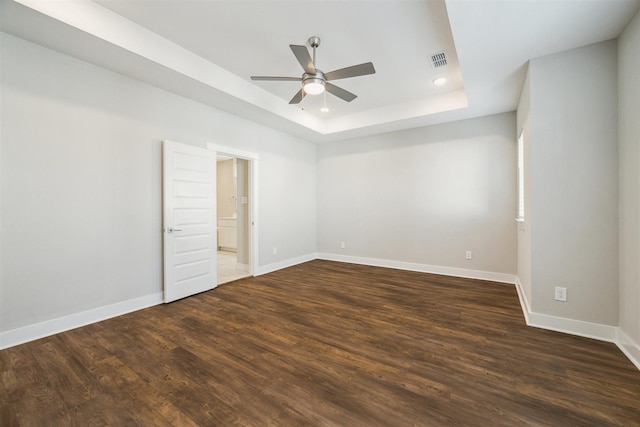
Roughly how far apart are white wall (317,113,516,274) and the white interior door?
2.97 m

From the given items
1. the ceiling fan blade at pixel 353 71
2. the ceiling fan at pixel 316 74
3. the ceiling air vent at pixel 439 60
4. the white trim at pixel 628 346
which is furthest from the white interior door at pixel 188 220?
the white trim at pixel 628 346

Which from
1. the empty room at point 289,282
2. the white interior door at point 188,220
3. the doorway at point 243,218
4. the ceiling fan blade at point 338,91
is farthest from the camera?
the doorway at point 243,218

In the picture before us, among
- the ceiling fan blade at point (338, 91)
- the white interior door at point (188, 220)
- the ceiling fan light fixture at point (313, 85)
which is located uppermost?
the ceiling fan blade at point (338, 91)

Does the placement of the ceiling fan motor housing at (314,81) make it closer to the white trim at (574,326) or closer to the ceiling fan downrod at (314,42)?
the ceiling fan downrod at (314,42)

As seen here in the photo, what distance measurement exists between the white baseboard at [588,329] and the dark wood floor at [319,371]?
77mm

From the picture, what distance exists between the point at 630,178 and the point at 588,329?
142cm

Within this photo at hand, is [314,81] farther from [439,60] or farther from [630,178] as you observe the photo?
[630,178]

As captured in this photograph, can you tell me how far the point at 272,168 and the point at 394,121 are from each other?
2461 millimetres

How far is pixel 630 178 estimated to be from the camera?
86.5 inches

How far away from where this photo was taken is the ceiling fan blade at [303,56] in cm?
230

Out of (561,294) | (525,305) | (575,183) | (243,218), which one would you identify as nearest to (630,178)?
(575,183)

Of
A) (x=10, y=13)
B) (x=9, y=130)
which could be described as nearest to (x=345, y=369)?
(x=9, y=130)

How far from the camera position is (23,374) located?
78.2 inches

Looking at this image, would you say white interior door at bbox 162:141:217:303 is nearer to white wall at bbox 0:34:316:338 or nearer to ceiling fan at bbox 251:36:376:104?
white wall at bbox 0:34:316:338
